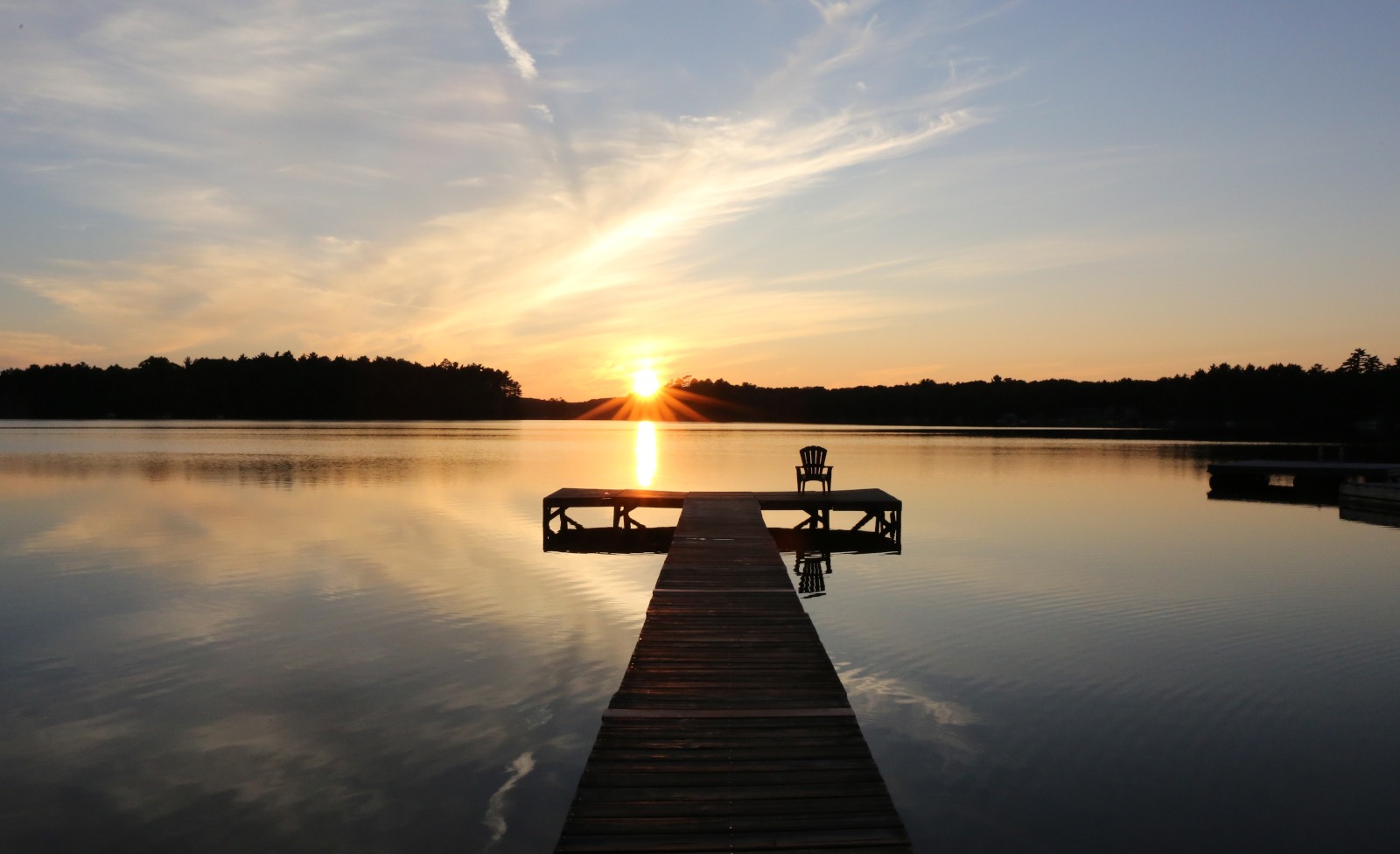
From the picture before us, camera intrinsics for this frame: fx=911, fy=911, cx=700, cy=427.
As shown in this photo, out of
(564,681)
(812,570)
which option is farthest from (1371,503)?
(564,681)

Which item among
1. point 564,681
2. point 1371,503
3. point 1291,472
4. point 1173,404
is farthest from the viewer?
point 1173,404

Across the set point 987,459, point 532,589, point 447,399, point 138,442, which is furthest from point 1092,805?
point 447,399

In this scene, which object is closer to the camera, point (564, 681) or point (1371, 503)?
point (564, 681)

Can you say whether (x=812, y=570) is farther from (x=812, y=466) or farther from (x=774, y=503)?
(x=812, y=466)

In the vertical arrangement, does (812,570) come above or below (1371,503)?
below

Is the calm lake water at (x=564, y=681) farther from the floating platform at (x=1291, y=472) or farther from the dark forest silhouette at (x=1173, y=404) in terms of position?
the dark forest silhouette at (x=1173, y=404)

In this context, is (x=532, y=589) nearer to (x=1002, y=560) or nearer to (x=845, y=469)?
(x=1002, y=560)

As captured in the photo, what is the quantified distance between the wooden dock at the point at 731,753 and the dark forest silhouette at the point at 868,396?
371 feet

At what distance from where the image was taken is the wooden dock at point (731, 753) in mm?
4090

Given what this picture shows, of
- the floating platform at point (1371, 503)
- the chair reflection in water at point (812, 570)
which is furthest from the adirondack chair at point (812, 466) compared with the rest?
the floating platform at point (1371, 503)

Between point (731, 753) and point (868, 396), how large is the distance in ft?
449

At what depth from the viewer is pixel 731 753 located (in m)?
4.96

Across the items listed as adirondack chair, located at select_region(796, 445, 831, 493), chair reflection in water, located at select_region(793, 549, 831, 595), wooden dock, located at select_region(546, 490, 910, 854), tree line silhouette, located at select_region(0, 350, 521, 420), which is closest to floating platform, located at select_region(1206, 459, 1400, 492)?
adirondack chair, located at select_region(796, 445, 831, 493)

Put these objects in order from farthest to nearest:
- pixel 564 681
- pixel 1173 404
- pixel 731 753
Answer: pixel 1173 404 < pixel 564 681 < pixel 731 753
